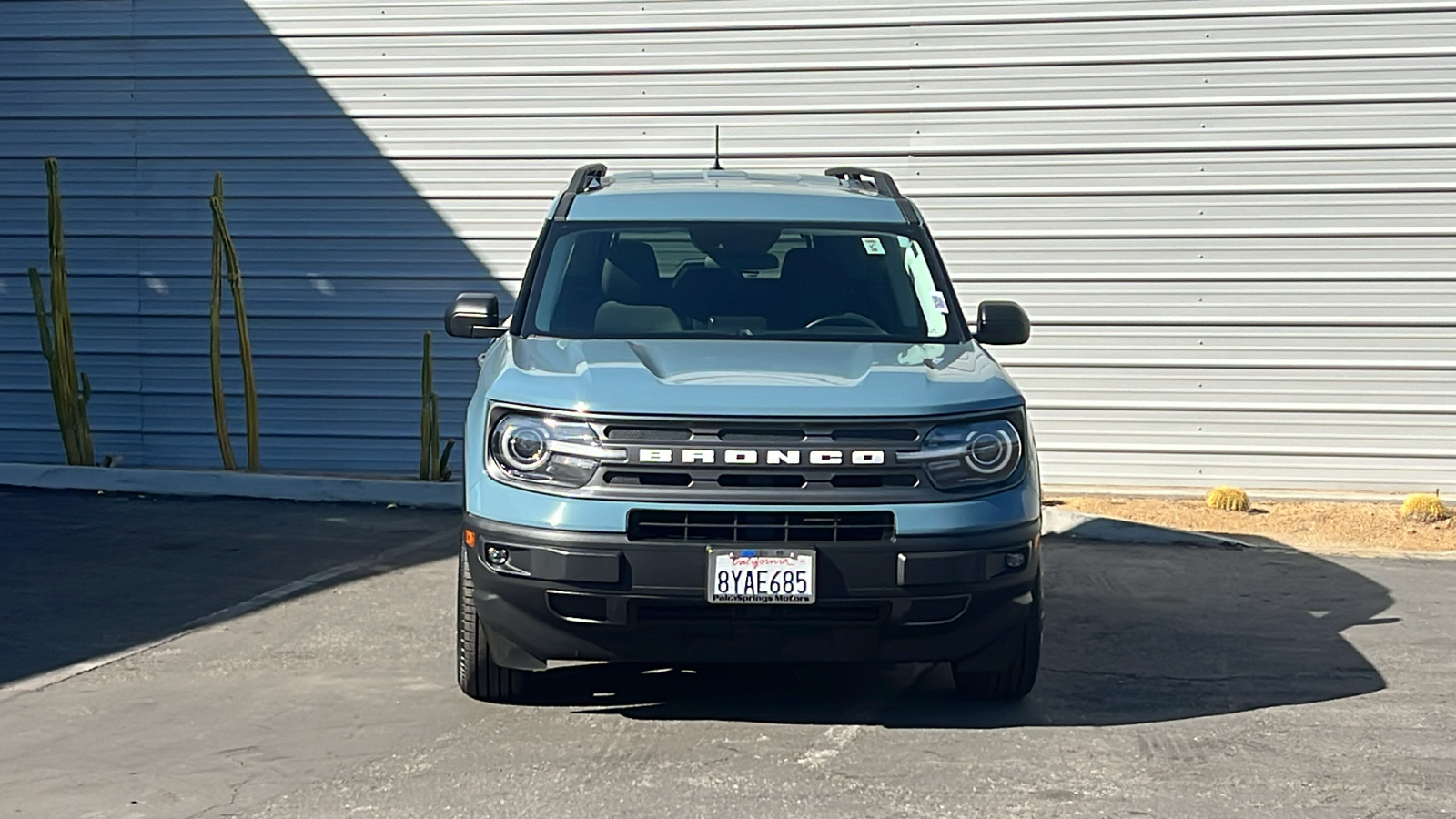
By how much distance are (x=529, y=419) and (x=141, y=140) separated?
8.12 metres

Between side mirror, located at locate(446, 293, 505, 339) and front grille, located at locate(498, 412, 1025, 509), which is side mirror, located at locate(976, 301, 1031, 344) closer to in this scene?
front grille, located at locate(498, 412, 1025, 509)

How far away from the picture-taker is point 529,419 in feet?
18.6

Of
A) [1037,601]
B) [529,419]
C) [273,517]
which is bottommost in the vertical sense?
[273,517]

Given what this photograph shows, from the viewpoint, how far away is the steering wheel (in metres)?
6.75

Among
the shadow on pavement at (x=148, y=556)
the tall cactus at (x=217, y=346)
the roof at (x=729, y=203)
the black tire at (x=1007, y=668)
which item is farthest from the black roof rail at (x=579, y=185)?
the tall cactus at (x=217, y=346)

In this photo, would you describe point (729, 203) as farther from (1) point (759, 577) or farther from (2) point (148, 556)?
(2) point (148, 556)

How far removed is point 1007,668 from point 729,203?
7.58 ft

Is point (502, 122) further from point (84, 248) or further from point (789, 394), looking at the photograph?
point (789, 394)

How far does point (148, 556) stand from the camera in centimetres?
921

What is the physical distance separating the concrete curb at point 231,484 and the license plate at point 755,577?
5.97 m

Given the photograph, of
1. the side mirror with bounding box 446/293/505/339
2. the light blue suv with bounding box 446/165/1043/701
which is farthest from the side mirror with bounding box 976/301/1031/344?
the side mirror with bounding box 446/293/505/339

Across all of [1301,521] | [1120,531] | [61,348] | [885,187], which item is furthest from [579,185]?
[61,348]

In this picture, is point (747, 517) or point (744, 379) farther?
point (744, 379)

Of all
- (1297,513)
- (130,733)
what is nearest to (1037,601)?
(130,733)
